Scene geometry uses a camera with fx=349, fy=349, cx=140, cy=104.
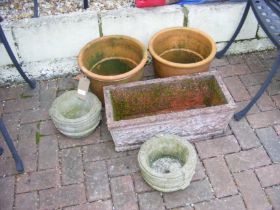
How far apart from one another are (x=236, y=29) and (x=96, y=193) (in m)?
2.13

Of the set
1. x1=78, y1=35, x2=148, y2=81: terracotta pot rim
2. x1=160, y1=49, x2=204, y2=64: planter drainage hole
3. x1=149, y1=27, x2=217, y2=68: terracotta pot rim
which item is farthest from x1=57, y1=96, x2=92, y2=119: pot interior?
x1=160, y1=49, x2=204, y2=64: planter drainage hole

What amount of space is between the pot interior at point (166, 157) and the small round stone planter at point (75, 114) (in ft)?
1.96

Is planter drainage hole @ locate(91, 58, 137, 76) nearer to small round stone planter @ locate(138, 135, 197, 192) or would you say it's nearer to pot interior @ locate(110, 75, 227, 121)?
pot interior @ locate(110, 75, 227, 121)

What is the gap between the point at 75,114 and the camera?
310cm

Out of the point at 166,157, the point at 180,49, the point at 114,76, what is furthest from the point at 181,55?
the point at 166,157

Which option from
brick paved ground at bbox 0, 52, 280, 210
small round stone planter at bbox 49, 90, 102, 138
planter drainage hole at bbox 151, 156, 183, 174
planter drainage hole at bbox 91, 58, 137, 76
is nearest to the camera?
brick paved ground at bbox 0, 52, 280, 210

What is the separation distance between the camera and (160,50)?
336 cm

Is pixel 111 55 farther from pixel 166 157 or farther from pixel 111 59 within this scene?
pixel 166 157

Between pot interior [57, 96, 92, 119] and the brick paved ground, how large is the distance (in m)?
0.20

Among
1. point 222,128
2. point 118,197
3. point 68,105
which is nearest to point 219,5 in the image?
point 222,128

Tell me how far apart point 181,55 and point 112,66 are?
0.69 m

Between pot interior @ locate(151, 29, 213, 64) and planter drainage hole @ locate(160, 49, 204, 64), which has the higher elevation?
pot interior @ locate(151, 29, 213, 64)

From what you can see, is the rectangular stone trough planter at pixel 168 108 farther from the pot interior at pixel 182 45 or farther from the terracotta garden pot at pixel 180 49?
the pot interior at pixel 182 45

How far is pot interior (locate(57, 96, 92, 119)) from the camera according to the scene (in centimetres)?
306
